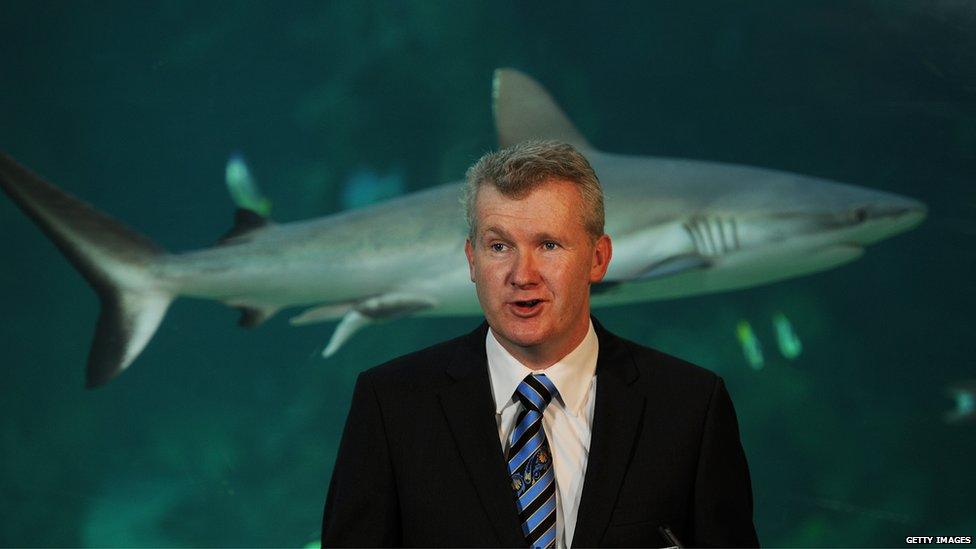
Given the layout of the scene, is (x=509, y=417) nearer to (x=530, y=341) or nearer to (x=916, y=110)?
(x=530, y=341)

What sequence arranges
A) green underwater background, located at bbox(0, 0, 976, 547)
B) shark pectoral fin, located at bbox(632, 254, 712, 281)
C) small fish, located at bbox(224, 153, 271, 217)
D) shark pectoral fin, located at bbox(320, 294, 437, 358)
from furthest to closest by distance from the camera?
small fish, located at bbox(224, 153, 271, 217), green underwater background, located at bbox(0, 0, 976, 547), shark pectoral fin, located at bbox(320, 294, 437, 358), shark pectoral fin, located at bbox(632, 254, 712, 281)

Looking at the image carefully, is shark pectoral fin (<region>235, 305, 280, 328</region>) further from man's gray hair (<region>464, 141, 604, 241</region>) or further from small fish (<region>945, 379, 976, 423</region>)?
small fish (<region>945, 379, 976, 423</region>)

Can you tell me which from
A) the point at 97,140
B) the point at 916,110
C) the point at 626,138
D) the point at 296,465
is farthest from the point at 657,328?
the point at 97,140

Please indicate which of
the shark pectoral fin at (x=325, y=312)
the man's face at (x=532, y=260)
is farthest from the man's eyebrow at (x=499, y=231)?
the shark pectoral fin at (x=325, y=312)

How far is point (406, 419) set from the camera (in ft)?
3.34

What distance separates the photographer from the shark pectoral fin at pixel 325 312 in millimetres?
3105

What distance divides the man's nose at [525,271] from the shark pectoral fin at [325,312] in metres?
2.20

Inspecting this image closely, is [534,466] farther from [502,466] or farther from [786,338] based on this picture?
[786,338]

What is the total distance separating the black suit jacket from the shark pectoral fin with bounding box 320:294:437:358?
6.60 feet

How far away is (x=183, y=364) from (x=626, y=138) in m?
1.77

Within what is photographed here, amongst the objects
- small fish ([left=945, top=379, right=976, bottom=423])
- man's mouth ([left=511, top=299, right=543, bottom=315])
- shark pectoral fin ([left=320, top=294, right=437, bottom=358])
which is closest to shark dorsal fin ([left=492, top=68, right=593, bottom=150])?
shark pectoral fin ([left=320, top=294, right=437, bottom=358])

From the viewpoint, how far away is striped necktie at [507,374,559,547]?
969 millimetres

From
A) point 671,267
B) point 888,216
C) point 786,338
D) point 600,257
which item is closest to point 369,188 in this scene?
point 671,267

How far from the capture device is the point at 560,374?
3.35ft
